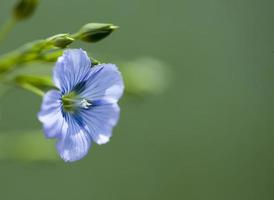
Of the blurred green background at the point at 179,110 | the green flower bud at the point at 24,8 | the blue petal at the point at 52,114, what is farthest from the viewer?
the blurred green background at the point at 179,110

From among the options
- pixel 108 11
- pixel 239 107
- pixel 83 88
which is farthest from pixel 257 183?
pixel 83 88

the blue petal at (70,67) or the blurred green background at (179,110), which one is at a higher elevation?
the blue petal at (70,67)

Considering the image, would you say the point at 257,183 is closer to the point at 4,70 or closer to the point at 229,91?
the point at 229,91

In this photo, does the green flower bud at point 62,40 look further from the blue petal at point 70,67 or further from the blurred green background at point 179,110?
the blurred green background at point 179,110

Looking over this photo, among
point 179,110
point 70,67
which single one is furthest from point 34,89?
point 179,110

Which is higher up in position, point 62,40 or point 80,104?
point 62,40

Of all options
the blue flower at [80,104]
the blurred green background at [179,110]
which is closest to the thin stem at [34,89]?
the blue flower at [80,104]

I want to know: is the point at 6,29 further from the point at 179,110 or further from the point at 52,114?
the point at 179,110
